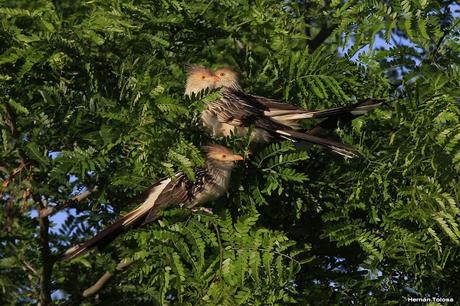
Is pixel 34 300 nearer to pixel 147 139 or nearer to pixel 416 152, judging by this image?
pixel 147 139

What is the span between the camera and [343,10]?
5797 mm

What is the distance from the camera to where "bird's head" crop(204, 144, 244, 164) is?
16.5 feet

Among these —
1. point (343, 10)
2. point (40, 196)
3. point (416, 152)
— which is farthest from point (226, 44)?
point (416, 152)

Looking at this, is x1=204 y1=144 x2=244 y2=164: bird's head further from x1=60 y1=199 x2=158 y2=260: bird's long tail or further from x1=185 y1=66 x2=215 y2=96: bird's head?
x1=185 y1=66 x2=215 y2=96: bird's head

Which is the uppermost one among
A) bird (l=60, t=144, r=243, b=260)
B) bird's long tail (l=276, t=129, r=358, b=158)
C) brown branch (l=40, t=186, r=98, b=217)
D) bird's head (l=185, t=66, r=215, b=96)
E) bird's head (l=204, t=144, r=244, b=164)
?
bird's long tail (l=276, t=129, r=358, b=158)

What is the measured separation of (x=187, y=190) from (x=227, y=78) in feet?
5.83

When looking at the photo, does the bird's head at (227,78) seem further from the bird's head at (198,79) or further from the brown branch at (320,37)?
the brown branch at (320,37)

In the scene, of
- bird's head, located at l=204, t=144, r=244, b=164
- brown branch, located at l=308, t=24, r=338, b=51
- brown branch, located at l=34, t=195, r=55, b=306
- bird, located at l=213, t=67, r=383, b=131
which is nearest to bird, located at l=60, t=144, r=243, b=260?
bird's head, located at l=204, t=144, r=244, b=164

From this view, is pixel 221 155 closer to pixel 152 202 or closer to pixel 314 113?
pixel 152 202

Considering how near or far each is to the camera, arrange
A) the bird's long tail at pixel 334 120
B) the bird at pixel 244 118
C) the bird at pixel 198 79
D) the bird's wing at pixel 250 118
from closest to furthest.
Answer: the bird's long tail at pixel 334 120 < the bird's wing at pixel 250 118 < the bird at pixel 244 118 < the bird at pixel 198 79

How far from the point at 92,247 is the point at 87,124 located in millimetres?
1095

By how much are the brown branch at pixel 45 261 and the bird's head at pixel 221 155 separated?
6.00 feet

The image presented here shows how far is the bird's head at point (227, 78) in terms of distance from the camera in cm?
668

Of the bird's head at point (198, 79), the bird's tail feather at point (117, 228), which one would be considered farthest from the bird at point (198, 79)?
the bird's tail feather at point (117, 228)
